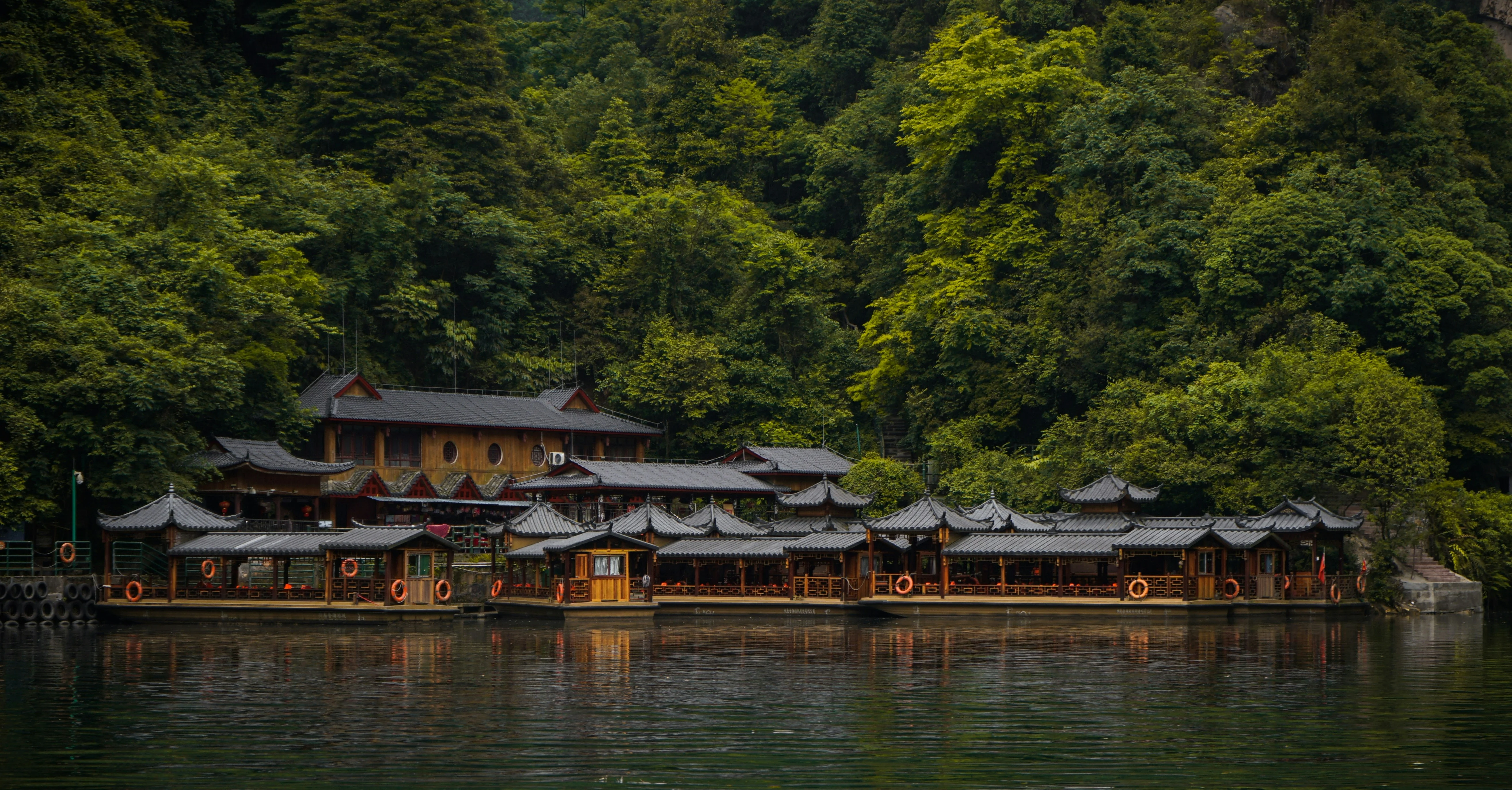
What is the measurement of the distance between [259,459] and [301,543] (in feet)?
29.3

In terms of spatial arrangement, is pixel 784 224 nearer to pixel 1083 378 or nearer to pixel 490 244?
pixel 490 244

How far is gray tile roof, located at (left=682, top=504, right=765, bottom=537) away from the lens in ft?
190

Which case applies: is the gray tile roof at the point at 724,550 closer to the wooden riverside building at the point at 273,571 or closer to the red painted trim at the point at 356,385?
the wooden riverside building at the point at 273,571

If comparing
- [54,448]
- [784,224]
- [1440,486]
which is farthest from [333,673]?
[784,224]

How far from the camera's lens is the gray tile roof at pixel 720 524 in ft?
190

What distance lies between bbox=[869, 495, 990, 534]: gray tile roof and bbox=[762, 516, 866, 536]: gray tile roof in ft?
8.75

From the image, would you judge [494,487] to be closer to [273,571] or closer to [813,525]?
[273,571]

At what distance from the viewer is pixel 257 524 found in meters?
55.4

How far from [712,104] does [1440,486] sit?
1820 inches

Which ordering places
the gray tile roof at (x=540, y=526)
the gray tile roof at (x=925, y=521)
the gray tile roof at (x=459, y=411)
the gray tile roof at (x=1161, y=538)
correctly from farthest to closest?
1. the gray tile roof at (x=459, y=411)
2. the gray tile roof at (x=540, y=526)
3. the gray tile roof at (x=925, y=521)
4. the gray tile roof at (x=1161, y=538)

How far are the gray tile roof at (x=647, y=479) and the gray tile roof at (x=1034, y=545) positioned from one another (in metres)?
14.4

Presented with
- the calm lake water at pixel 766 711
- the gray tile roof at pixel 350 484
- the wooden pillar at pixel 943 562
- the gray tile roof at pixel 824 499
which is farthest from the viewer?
the gray tile roof at pixel 350 484

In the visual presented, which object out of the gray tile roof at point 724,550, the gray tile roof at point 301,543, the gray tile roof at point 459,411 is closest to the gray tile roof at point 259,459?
the gray tile roof at point 459,411

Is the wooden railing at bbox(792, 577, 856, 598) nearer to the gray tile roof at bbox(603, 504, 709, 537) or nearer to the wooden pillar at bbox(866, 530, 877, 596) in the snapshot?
the wooden pillar at bbox(866, 530, 877, 596)
